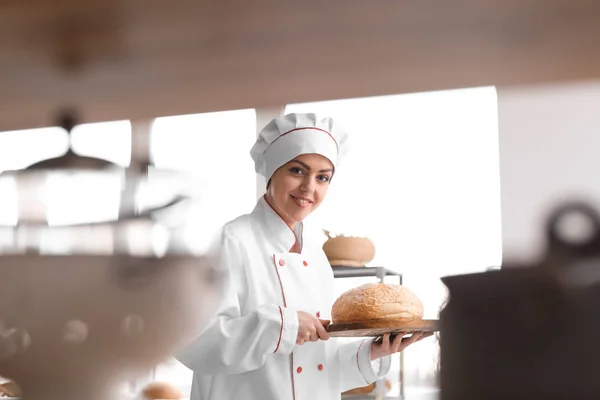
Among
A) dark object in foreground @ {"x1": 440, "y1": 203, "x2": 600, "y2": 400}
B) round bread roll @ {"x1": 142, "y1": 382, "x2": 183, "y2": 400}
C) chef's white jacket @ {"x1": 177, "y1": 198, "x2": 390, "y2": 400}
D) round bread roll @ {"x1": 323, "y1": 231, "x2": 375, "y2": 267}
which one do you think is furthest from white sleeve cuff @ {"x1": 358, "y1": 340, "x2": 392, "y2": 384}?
round bread roll @ {"x1": 323, "y1": 231, "x2": 375, "y2": 267}

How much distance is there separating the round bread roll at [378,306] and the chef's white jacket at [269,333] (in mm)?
60

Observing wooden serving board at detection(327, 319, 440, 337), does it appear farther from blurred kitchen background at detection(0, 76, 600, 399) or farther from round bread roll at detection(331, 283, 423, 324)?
blurred kitchen background at detection(0, 76, 600, 399)

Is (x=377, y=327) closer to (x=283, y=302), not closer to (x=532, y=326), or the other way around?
(x=283, y=302)

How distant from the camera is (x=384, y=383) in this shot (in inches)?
71.4

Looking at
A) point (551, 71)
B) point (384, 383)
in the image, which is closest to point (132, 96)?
point (551, 71)

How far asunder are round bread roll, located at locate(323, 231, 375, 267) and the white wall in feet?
5.23

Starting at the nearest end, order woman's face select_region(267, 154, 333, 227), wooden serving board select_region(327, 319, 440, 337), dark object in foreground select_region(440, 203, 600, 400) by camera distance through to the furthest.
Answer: dark object in foreground select_region(440, 203, 600, 400), wooden serving board select_region(327, 319, 440, 337), woman's face select_region(267, 154, 333, 227)

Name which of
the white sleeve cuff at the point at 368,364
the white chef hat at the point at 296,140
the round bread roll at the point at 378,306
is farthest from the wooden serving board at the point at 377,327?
the white chef hat at the point at 296,140

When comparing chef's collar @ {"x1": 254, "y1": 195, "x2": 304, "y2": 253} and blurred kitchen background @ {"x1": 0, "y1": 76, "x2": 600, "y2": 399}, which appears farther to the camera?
chef's collar @ {"x1": 254, "y1": 195, "x2": 304, "y2": 253}

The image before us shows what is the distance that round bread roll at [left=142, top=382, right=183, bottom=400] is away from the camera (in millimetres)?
252

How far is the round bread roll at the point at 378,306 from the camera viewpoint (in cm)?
73

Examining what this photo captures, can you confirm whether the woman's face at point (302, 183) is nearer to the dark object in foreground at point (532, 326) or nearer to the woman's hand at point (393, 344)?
the woman's hand at point (393, 344)

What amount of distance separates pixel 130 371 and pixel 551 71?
184 millimetres

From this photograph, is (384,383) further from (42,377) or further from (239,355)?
(42,377)
